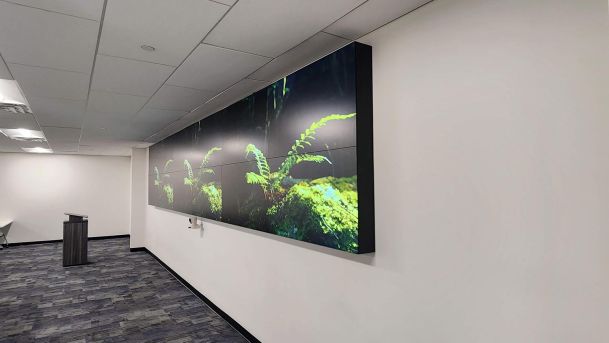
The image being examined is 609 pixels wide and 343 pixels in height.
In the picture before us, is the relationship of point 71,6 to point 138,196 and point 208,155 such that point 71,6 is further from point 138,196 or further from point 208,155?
point 138,196

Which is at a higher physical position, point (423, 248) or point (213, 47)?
point (213, 47)

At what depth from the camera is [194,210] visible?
514cm

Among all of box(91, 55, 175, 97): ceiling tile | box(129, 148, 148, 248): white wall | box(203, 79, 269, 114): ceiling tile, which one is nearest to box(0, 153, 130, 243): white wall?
box(129, 148, 148, 248): white wall

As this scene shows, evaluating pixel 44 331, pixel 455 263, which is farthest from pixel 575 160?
pixel 44 331

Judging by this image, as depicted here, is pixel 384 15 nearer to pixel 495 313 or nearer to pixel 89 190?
pixel 495 313

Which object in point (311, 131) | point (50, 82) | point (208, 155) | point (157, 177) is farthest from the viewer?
point (157, 177)

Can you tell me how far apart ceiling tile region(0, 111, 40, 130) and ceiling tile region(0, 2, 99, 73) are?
2572 millimetres

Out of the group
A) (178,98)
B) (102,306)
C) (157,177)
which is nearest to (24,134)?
(157,177)

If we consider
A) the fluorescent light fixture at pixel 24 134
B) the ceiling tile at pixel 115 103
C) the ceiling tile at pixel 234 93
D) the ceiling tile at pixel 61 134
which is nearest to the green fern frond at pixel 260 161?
the ceiling tile at pixel 234 93

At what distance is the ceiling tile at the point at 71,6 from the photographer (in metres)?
1.85

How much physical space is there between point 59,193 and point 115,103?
8.31 m

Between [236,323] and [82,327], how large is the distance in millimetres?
1814

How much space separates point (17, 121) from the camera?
511cm

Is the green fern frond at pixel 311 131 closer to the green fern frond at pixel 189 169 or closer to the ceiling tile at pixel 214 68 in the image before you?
the ceiling tile at pixel 214 68
